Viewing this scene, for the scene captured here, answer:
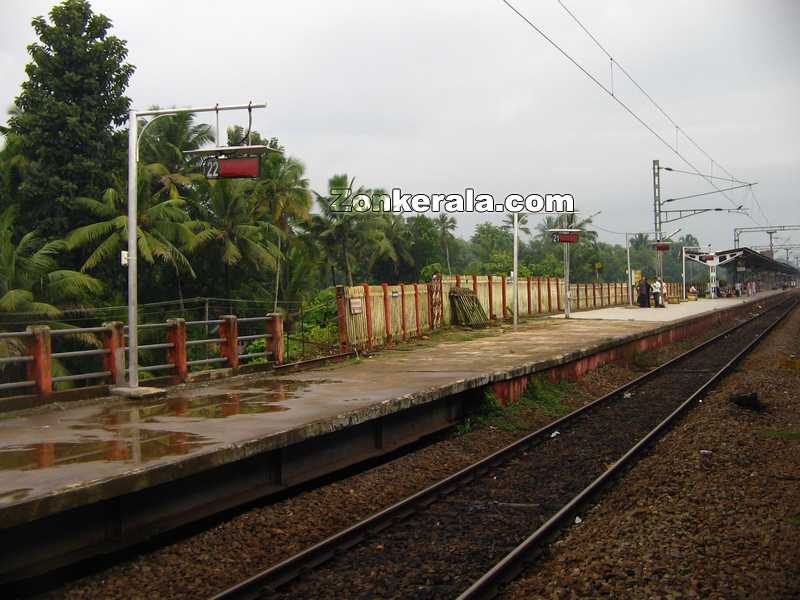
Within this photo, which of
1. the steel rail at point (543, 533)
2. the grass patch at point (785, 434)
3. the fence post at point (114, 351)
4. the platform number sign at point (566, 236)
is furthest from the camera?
the platform number sign at point (566, 236)

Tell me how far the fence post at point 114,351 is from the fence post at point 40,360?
126 centimetres

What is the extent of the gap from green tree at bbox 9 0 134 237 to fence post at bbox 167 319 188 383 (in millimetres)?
16391

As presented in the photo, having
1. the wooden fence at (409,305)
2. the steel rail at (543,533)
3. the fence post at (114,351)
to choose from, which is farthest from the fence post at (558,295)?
the fence post at (114,351)

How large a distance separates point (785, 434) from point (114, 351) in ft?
31.6

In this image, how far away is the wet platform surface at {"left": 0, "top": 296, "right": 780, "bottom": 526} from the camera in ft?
20.9

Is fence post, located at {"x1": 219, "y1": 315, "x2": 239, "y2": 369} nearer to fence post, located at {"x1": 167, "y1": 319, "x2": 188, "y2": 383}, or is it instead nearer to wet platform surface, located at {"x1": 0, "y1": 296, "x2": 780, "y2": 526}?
wet platform surface, located at {"x1": 0, "y1": 296, "x2": 780, "y2": 526}

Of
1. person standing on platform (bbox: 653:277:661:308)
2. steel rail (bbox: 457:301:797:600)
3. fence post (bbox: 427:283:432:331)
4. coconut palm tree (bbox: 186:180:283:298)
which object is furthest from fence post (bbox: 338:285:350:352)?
person standing on platform (bbox: 653:277:661:308)

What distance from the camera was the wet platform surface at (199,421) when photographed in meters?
6.37

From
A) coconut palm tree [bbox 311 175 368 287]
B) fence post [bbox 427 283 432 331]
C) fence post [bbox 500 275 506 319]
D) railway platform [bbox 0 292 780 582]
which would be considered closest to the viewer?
railway platform [bbox 0 292 780 582]

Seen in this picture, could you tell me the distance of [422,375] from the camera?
13.7 meters

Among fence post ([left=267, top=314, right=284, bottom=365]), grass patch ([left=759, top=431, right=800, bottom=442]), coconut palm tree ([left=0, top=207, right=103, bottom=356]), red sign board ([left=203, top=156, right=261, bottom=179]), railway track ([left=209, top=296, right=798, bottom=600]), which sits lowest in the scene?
railway track ([left=209, top=296, right=798, bottom=600])

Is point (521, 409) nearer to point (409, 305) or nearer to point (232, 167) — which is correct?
point (232, 167)

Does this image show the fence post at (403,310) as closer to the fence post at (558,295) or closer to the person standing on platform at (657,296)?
the fence post at (558,295)

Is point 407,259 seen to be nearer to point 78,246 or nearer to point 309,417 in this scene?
point 78,246
